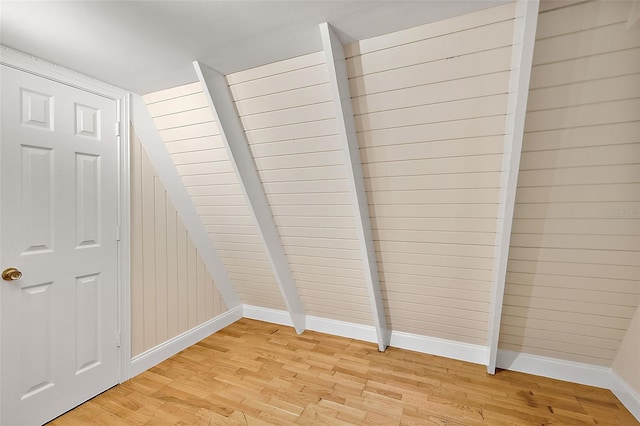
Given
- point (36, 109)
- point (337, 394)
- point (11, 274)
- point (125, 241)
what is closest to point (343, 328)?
point (337, 394)

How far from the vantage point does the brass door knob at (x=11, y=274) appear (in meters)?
1.52

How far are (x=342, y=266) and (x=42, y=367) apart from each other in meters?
1.94

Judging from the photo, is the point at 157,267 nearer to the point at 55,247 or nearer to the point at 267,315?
the point at 55,247

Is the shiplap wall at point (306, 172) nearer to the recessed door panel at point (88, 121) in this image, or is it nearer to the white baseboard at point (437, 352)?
the white baseboard at point (437, 352)

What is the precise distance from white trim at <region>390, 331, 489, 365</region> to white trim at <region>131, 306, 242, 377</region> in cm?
166

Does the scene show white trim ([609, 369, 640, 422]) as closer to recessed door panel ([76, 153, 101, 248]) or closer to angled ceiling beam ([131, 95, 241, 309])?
angled ceiling beam ([131, 95, 241, 309])

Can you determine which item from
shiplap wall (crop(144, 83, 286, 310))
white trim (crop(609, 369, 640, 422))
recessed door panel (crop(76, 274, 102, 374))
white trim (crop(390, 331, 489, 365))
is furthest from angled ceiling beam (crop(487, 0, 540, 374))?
recessed door panel (crop(76, 274, 102, 374))

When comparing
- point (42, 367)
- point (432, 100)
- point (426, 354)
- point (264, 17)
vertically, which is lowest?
point (426, 354)

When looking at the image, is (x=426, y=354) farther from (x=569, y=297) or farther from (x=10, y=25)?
(x=10, y=25)

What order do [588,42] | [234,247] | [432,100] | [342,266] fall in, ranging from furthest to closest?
1. [234,247]
2. [342,266]
3. [432,100]
4. [588,42]

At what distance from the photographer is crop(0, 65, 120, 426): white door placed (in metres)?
1.54

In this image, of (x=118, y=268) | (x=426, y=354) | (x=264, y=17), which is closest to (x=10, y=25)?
(x=264, y=17)

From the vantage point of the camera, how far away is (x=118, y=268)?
6.70 ft

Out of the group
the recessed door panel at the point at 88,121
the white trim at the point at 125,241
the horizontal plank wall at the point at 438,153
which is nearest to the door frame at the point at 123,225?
the white trim at the point at 125,241
